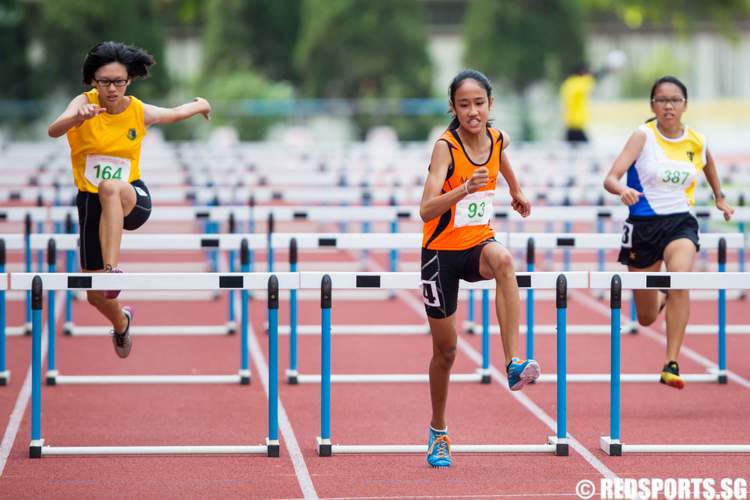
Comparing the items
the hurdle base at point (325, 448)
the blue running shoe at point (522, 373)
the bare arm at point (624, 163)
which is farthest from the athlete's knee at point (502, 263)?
the bare arm at point (624, 163)

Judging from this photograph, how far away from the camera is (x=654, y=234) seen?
927 centimetres

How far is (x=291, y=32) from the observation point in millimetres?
39594

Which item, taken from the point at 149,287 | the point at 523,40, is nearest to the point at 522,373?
the point at 149,287

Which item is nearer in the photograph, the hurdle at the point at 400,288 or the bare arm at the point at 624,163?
the hurdle at the point at 400,288

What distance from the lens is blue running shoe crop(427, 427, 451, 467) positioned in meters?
7.67

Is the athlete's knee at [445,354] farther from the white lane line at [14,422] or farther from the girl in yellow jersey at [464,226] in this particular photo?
the white lane line at [14,422]

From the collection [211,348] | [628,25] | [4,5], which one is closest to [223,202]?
[211,348]

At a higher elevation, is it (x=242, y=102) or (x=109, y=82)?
(x=242, y=102)

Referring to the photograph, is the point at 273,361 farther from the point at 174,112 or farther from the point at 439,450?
the point at 174,112

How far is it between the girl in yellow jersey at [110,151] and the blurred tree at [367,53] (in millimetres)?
27030

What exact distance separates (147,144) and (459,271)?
68.7 feet

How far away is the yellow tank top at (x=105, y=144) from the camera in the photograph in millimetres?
8570

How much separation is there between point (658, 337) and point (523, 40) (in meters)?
26.3

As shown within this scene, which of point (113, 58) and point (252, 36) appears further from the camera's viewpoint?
point (252, 36)
